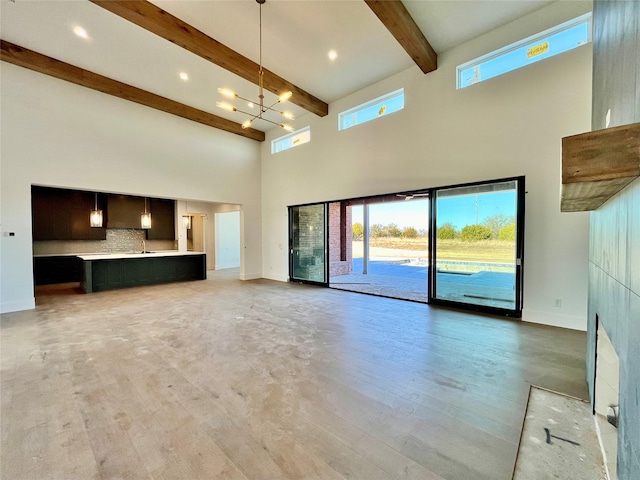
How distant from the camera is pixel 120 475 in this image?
147 cm

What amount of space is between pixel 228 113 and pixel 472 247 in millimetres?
6931

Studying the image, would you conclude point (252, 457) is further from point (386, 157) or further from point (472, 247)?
point (386, 157)

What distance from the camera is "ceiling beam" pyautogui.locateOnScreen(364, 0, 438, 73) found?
11.8 feet

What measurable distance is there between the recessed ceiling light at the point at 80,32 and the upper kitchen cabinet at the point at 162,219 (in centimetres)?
565

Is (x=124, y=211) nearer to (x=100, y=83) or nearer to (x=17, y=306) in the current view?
(x=100, y=83)

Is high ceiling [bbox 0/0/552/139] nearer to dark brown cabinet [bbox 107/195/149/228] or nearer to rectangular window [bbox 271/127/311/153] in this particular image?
rectangular window [bbox 271/127/311/153]

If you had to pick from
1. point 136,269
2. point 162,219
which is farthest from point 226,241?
point 136,269

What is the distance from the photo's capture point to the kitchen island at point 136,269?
260 inches

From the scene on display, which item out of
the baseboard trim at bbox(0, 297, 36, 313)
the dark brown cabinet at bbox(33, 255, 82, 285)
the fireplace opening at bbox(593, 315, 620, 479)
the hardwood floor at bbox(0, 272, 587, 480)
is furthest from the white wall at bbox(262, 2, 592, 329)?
the dark brown cabinet at bbox(33, 255, 82, 285)

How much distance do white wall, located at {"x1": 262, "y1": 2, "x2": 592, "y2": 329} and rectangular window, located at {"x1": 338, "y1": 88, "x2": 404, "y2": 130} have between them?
0.15 metres

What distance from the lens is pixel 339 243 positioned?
983 cm

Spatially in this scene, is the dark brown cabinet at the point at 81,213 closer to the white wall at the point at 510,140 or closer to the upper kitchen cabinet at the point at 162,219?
the upper kitchen cabinet at the point at 162,219

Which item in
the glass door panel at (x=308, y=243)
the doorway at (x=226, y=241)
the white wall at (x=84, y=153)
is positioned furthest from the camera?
the doorway at (x=226, y=241)

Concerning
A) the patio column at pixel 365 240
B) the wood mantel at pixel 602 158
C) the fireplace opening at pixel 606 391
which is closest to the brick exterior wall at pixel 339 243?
the patio column at pixel 365 240
